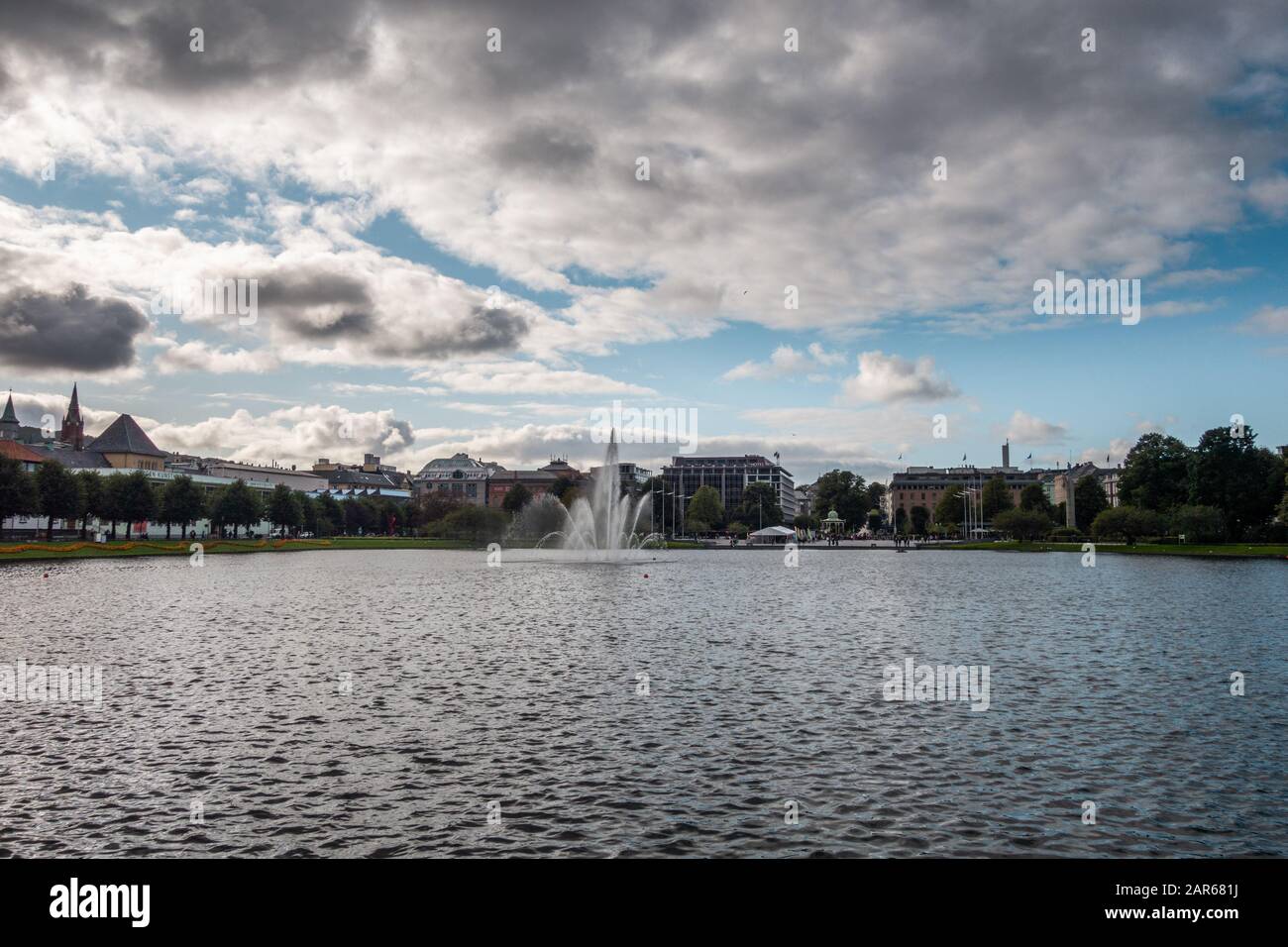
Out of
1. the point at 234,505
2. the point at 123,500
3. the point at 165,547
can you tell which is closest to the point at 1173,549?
the point at 165,547

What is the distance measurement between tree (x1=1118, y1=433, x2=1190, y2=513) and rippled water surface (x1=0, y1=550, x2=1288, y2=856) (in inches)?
4578

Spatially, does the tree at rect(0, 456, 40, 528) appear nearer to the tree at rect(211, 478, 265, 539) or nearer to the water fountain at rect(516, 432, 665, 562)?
the tree at rect(211, 478, 265, 539)

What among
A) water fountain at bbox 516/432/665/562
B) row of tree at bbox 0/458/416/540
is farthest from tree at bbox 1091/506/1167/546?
A: row of tree at bbox 0/458/416/540

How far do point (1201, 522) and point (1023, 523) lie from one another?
3405cm

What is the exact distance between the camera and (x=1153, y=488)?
5837 inches

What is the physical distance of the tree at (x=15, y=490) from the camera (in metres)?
106

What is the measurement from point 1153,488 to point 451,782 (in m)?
158

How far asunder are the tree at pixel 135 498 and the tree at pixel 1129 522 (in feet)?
493

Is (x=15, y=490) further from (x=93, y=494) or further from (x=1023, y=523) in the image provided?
(x=1023, y=523)

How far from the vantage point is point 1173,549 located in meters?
123

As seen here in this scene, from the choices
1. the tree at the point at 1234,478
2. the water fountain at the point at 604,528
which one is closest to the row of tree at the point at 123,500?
the water fountain at the point at 604,528

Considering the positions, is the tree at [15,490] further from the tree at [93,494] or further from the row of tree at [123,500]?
the tree at [93,494]
